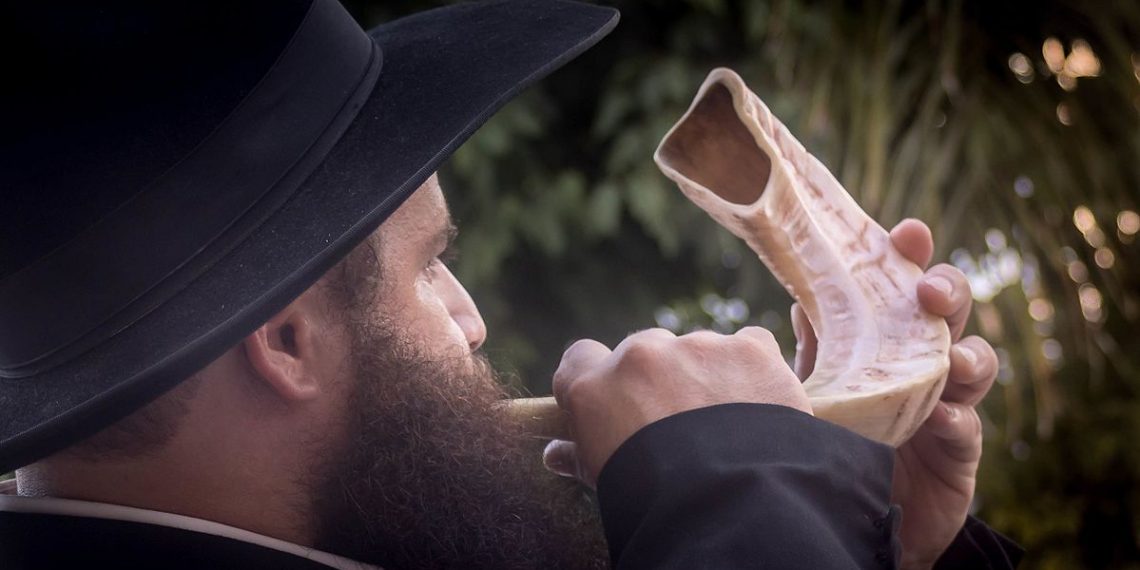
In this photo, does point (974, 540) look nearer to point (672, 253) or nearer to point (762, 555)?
point (762, 555)

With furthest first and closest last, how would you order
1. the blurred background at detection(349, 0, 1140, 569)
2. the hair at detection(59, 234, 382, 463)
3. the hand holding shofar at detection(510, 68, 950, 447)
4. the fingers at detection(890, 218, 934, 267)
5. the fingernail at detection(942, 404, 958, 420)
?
the blurred background at detection(349, 0, 1140, 569) < the fingernail at detection(942, 404, 958, 420) < the fingers at detection(890, 218, 934, 267) < the hand holding shofar at detection(510, 68, 950, 447) < the hair at detection(59, 234, 382, 463)

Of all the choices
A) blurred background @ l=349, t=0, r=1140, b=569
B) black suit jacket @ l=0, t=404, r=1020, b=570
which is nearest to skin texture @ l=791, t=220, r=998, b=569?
black suit jacket @ l=0, t=404, r=1020, b=570

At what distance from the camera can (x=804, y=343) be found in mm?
2018

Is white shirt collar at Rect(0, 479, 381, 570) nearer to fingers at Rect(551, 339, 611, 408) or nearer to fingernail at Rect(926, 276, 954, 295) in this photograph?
fingers at Rect(551, 339, 611, 408)

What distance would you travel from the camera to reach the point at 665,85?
3.87 metres

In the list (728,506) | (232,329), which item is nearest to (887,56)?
(728,506)

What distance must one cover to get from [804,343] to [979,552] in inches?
18.3

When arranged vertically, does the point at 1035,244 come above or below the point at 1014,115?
below

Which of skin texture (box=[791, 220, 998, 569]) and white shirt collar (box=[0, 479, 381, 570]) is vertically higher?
white shirt collar (box=[0, 479, 381, 570])

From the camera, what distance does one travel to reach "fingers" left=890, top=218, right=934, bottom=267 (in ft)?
6.01

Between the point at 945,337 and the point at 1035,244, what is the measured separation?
241 cm

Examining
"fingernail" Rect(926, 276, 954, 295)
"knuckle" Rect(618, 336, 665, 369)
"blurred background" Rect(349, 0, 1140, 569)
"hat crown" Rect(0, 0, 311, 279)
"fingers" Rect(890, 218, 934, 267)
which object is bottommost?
"blurred background" Rect(349, 0, 1140, 569)

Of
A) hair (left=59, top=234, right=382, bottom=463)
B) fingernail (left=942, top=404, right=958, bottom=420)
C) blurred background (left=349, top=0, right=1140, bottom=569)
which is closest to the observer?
hair (left=59, top=234, right=382, bottom=463)

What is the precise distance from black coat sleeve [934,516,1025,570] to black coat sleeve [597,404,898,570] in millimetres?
660
